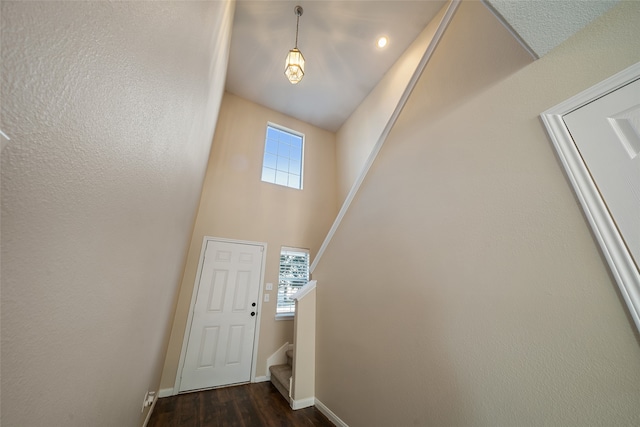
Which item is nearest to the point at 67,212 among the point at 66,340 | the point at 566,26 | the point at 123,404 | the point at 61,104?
the point at 61,104

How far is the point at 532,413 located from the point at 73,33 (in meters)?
1.78

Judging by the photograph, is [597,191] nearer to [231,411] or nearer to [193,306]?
[231,411]

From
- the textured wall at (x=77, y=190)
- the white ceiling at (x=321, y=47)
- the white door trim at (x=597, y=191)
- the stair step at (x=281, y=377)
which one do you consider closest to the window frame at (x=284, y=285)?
the stair step at (x=281, y=377)

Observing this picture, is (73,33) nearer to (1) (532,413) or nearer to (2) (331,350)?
(1) (532,413)

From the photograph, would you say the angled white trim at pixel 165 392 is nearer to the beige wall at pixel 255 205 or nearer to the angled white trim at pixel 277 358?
Result: the beige wall at pixel 255 205

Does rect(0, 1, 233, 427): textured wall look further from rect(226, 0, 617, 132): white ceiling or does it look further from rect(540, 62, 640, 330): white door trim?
rect(226, 0, 617, 132): white ceiling

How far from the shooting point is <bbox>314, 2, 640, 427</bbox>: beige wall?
77cm

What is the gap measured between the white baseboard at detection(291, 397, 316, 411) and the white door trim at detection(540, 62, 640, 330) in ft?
8.44

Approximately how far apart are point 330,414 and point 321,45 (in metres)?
4.65

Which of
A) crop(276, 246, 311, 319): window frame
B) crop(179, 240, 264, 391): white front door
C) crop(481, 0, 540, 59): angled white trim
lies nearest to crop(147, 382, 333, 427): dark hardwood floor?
crop(179, 240, 264, 391): white front door

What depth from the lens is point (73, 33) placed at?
452 millimetres

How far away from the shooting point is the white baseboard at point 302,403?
2288 mm

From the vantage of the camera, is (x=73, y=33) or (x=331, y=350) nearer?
(x=73, y=33)

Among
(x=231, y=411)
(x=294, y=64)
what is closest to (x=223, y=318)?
(x=231, y=411)
